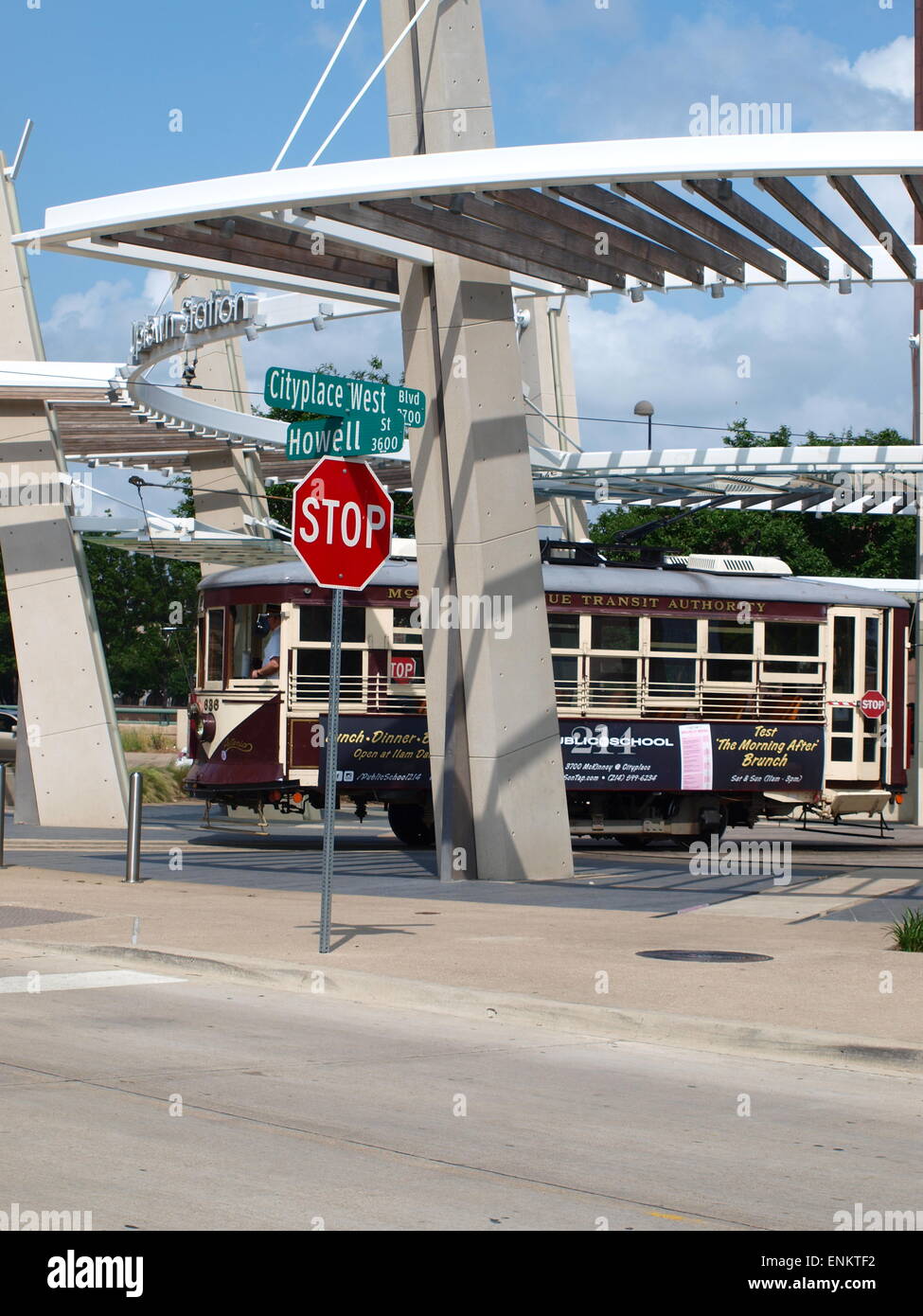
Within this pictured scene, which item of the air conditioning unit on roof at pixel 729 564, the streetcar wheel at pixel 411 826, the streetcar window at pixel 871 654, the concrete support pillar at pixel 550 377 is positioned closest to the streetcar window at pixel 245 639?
the streetcar wheel at pixel 411 826

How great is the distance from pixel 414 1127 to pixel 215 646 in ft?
54.0

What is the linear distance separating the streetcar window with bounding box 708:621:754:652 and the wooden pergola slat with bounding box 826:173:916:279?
24.8 ft

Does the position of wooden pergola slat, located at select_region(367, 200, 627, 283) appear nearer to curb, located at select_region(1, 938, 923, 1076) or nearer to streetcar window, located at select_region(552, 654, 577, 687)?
streetcar window, located at select_region(552, 654, 577, 687)

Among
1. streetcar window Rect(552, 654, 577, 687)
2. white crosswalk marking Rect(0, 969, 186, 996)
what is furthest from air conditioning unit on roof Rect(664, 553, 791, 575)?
white crosswalk marking Rect(0, 969, 186, 996)

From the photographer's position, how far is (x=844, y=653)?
2448 centimetres

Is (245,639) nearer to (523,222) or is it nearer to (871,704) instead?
(523,222)

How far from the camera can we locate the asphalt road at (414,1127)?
577cm

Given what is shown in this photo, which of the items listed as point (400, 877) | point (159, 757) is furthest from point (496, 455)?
point (159, 757)

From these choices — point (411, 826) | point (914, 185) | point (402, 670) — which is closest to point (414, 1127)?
point (914, 185)

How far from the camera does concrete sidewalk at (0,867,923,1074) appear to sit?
9203 millimetres

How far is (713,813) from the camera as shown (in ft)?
78.9

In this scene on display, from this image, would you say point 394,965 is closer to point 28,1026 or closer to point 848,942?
point 28,1026
